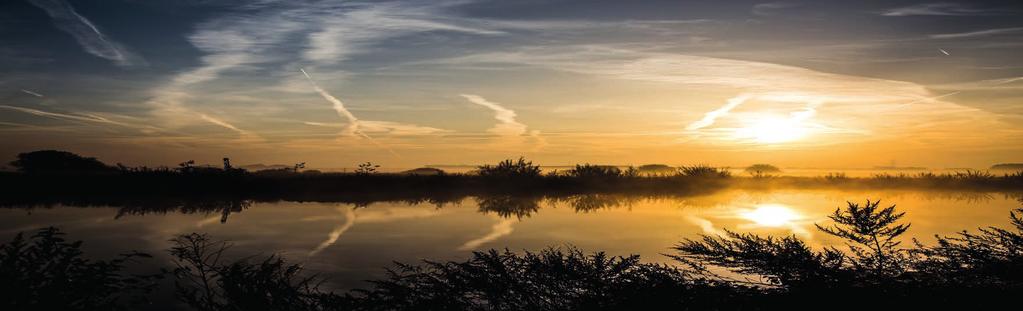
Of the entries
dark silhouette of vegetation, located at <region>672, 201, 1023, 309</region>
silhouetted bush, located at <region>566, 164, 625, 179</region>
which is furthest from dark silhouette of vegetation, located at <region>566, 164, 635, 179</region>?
dark silhouette of vegetation, located at <region>672, 201, 1023, 309</region>

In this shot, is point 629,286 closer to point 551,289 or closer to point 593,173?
point 551,289

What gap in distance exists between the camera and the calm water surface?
14.8 metres

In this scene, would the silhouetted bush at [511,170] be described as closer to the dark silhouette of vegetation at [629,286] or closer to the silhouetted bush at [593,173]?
the silhouetted bush at [593,173]

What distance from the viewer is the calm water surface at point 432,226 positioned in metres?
14.8

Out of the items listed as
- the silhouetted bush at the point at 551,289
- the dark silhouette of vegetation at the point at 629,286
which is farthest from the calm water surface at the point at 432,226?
the silhouetted bush at the point at 551,289

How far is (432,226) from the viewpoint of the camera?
66.9 ft

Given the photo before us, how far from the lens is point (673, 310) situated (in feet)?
13.1

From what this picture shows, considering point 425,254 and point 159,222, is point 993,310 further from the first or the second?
point 159,222

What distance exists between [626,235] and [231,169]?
28.6m

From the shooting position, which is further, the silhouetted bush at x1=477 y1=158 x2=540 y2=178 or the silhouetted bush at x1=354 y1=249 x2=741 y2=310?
the silhouetted bush at x1=477 y1=158 x2=540 y2=178

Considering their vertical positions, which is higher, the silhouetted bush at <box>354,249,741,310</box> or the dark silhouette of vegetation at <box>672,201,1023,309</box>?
the dark silhouette of vegetation at <box>672,201,1023,309</box>

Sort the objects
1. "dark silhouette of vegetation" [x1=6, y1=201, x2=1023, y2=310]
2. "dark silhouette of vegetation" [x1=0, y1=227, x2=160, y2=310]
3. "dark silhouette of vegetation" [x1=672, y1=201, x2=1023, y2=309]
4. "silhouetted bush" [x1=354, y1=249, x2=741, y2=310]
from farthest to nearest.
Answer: "dark silhouette of vegetation" [x1=0, y1=227, x2=160, y2=310] < "silhouetted bush" [x1=354, y1=249, x2=741, y2=310] < "dark silhouette of vegetation" [x1=6, y1=201, x2=1023, y2=310] < "dark silhouette of vegetation" [x1=672, y1=201, x2=1023, y2=309]

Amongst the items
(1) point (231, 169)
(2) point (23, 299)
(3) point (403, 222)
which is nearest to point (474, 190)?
(1) point (231, 169)

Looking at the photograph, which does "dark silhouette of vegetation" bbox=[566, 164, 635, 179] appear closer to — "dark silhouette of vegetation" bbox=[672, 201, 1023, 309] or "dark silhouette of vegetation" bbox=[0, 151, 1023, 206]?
"dark silhouette of vegetation" bbox=[0, 151, 1023, 206]
